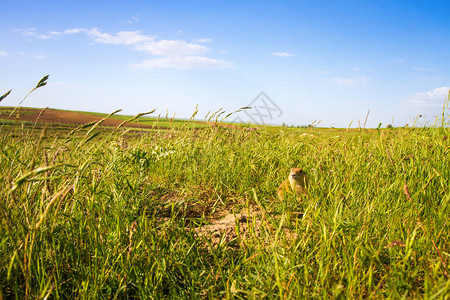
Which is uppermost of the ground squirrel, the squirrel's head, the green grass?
the squirrel's head

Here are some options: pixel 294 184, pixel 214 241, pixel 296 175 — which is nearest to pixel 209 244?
pixel 214 241

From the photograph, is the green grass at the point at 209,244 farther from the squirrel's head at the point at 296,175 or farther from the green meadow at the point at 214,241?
the squirrel's head at the point at 296,175

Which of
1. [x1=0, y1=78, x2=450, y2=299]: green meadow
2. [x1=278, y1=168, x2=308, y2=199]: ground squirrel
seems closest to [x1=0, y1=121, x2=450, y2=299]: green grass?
[x1=0, y1=78, x2=450, y2=299]: green meadow

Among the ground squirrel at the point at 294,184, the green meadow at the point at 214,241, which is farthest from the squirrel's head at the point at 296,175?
the green meadow at the point at 214,241

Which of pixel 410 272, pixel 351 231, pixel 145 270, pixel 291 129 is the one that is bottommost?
pixel 145 270

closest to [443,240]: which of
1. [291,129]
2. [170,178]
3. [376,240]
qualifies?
[376,240]

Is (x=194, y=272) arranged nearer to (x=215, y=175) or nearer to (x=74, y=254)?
(x=74, y=254)

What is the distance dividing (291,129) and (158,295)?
4.31 m

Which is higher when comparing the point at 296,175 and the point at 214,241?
the point at 296,175

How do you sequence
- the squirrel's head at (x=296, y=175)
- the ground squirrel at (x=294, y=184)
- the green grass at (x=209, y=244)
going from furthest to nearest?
the squirrel's head at (x=296, y=175) < the ground squirrel at (x=294, y=184) < the green grass at (x=209, y=244)

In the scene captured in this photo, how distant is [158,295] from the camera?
139 centimetres

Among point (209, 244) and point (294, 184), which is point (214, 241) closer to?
point (209, 244)

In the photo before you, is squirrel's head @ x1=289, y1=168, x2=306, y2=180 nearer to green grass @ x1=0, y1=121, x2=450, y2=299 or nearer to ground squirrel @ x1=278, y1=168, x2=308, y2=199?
ground squirrel @ x1=278, y1=168, x2=308, y2=199

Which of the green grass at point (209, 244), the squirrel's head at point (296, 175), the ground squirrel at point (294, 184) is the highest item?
the squirrel's head at point (296, 175)
